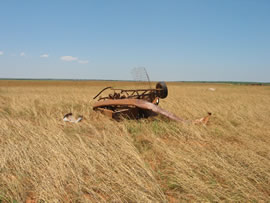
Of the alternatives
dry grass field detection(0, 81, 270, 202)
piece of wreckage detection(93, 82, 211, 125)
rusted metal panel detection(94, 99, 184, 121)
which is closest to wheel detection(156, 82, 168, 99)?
piece of wreckage detection(93, 82, 211, 125)

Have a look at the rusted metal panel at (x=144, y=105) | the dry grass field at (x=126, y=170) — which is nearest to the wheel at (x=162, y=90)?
the rusted metal panel at (x=144, y=105)

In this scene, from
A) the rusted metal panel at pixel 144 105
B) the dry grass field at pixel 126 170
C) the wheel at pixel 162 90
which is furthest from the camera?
the wheel at pixel 162 90

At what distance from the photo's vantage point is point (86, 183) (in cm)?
206

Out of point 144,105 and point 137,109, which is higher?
point 144,105

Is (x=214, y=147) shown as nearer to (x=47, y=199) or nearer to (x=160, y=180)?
(x=160, y=180)

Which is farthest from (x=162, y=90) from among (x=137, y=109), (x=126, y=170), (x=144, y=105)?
(x=126, y=170)

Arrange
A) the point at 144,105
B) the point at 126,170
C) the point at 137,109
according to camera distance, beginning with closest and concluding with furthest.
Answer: the point at 126,170 < the point at 144,105 < the point at 137,109

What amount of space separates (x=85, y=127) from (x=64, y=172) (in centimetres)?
241

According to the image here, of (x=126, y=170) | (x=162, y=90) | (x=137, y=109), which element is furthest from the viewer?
(x=162, y=90)

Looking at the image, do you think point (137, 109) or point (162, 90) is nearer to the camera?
point (137, 109)

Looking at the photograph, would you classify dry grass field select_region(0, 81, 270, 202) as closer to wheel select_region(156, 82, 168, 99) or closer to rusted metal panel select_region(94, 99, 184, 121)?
rusted metal panel select_region(94, 99, 184, 121)

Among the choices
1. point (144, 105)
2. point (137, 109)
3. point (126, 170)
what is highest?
point (144, 105)

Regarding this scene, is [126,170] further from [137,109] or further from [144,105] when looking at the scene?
[137,109]

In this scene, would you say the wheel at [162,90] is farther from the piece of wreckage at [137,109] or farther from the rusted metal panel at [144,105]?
the rusted metal panel at [144,105]
